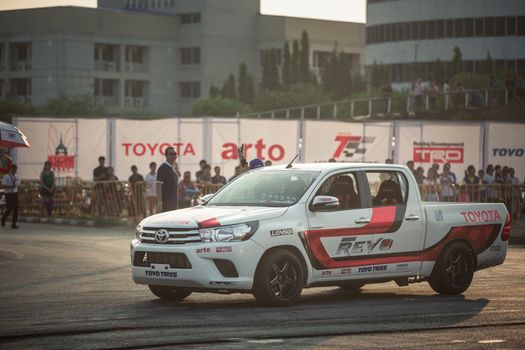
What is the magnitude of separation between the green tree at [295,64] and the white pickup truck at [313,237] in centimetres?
Answer: 8684

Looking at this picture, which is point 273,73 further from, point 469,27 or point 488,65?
point 488,65

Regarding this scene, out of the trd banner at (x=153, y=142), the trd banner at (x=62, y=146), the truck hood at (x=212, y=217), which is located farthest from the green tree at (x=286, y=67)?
the truck hood at (x=212, y=217)

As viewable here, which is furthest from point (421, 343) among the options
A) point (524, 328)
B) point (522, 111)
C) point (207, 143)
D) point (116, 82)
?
point (116, 82)

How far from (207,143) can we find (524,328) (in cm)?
2669

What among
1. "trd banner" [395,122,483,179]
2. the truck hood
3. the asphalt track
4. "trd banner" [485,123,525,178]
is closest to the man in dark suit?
the asphalt track

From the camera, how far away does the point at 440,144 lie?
39.6m

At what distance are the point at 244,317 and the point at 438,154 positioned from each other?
2723 cm

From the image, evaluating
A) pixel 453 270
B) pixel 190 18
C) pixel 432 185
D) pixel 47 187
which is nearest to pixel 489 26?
pixel 190 18

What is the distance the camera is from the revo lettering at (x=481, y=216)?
16016 mm

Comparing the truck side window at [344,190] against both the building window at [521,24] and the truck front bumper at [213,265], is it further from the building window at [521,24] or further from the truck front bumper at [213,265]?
the building window at [521,24]

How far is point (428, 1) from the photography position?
94.0 metres

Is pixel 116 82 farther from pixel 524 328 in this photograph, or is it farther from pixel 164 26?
pixel 524 328

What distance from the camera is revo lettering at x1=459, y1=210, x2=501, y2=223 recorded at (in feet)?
52.5

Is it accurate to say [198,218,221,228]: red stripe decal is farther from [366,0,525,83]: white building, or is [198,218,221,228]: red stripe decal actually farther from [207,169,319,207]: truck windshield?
[366,0,525,83]: white building
